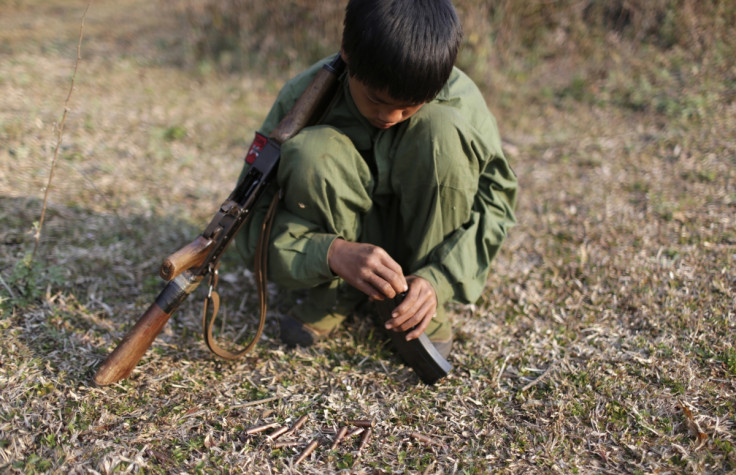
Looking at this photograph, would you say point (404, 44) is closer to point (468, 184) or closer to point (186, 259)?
point (468, 184)

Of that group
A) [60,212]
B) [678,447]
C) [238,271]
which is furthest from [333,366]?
[60,212]

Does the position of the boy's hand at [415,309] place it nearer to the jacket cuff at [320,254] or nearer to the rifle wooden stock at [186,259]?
the jacket cuff at [320,254]

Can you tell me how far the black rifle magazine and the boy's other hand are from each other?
0.10 metres

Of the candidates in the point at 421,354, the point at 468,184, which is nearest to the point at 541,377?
the point at 421,354

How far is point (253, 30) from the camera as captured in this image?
5.63 metres

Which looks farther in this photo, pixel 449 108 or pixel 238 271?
pixel 238 271

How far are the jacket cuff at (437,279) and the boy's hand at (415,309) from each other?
3cm

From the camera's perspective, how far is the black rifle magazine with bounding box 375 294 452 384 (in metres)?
2.02

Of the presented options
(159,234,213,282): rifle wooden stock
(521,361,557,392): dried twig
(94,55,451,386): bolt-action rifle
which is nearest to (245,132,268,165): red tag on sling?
(94,55,451,386): bolt-action rifle

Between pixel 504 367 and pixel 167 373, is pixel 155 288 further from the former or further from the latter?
pixel 504 367

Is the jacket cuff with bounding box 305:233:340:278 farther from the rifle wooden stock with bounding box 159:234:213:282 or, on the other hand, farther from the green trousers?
the rifle wooden stock with bounding box 159:234:213:282

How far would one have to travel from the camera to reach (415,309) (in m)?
1.92

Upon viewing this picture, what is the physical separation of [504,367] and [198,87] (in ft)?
13.6

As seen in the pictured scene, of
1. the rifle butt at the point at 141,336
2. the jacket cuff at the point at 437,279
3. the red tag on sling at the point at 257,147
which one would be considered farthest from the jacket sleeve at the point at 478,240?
the rifle butt at the point at 141,336
